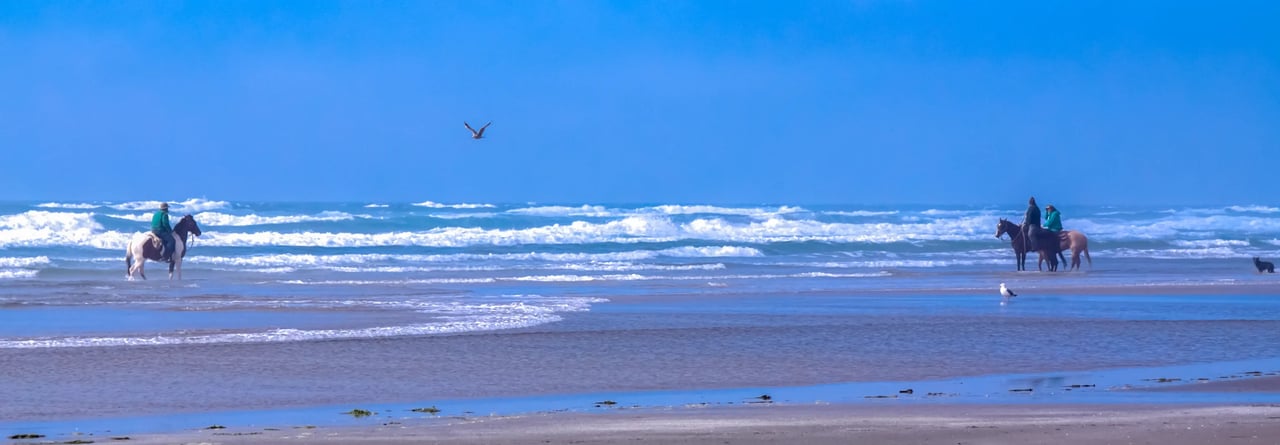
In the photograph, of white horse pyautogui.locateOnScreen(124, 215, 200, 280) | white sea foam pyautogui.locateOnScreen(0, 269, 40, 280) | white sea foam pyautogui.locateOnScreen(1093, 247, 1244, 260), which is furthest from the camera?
white sea foam pyautogui.locateOnScreen(1093, 247, 1244, 260)

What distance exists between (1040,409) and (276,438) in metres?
4.19

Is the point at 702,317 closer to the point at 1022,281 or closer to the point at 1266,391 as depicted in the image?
the point at 1266,391

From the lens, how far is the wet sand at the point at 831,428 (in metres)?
7.17

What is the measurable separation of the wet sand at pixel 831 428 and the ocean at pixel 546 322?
1532 mm

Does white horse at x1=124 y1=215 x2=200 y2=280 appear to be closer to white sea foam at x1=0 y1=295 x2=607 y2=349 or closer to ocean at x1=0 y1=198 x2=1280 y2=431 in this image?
ocean at x1=0 y1=198 x2=1280 y2=431

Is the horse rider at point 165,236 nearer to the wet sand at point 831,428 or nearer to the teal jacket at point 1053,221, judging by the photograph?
the teal jacket at point 1053,221

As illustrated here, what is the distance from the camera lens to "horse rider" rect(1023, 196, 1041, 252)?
30.1 metres

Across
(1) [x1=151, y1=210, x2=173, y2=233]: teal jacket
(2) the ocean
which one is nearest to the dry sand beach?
(2) the ocean

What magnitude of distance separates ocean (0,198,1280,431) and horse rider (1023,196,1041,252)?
2.80 feet

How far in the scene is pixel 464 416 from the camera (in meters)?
8.52

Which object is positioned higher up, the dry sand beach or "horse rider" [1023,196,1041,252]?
"horse rider" [1023,196,1041,252]

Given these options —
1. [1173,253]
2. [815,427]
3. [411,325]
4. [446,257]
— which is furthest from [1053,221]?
[815,427]

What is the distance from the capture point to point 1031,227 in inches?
1186

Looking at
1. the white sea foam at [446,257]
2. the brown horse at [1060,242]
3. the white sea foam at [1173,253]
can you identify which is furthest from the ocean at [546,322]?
the white sea foam at [1173,253]
